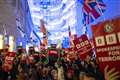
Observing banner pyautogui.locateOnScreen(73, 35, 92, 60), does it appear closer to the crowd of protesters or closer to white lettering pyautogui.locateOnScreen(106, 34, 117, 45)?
the crowd of protesters

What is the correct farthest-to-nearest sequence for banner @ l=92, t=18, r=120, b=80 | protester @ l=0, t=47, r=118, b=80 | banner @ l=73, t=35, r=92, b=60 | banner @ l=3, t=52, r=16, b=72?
banner @ l=3, t=52, r=16, b=72 → protester @ l=0, t=47, r=118, b=80 → banner @ l=73, t=35, r=92, b=60 → banner @ l=92, t=18, r=120, b=80

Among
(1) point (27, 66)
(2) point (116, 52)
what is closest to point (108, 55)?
(2) point (116, 52)

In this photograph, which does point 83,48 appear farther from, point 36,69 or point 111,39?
point 111,39

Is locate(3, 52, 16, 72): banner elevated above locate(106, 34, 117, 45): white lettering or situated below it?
above

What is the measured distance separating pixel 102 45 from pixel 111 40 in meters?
0.19

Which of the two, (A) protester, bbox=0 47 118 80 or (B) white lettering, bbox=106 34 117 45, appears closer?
(B) white lettering, bbox=106 34 117 45

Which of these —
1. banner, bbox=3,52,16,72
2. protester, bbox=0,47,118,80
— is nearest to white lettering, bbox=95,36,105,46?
protester, bbox=0,47,118,80

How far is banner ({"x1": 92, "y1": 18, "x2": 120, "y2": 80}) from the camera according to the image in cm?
698

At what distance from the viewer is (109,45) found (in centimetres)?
706

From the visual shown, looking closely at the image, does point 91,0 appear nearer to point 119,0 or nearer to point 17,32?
point 119,0

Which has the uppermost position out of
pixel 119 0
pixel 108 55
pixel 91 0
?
pixel 119 0

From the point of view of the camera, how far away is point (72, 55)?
1750 centimetres

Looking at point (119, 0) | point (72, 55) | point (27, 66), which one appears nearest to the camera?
point (72, 55)

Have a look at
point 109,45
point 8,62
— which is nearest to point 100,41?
point 109,45
